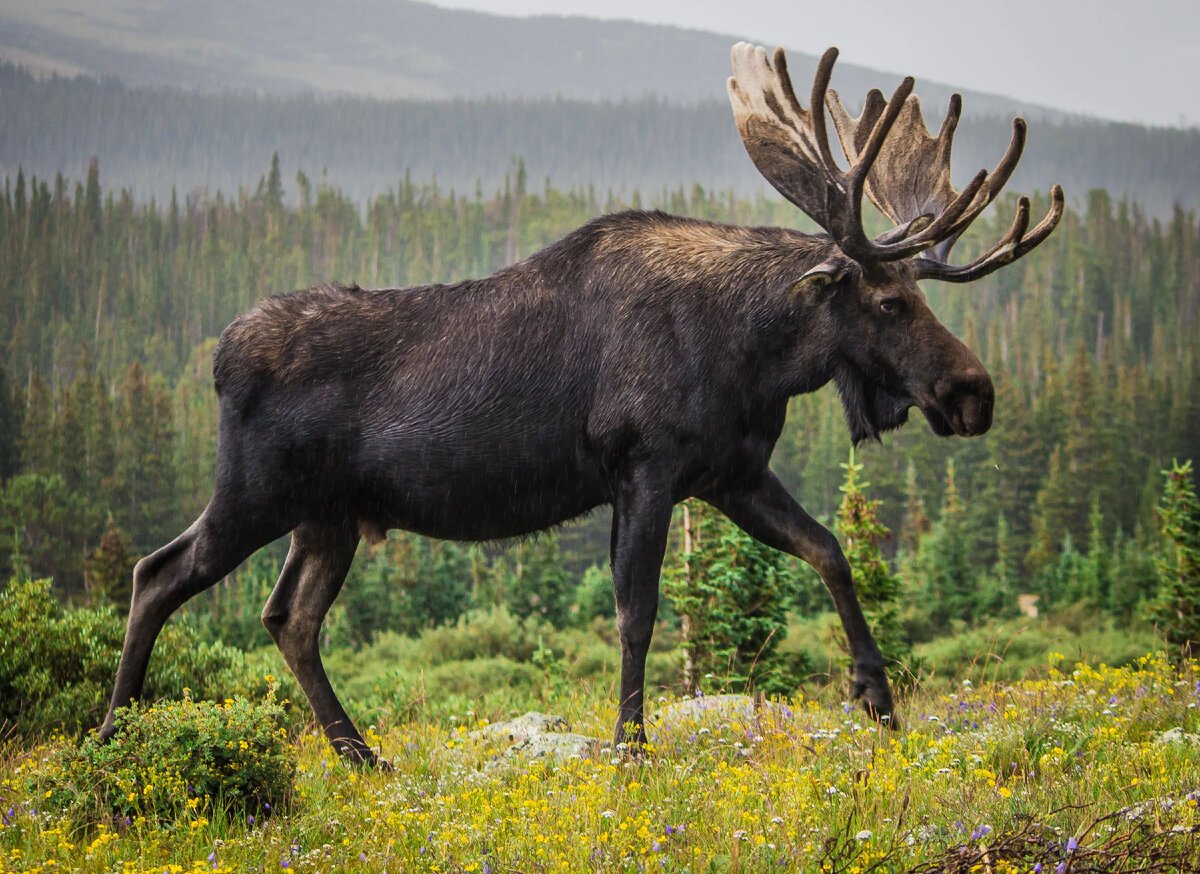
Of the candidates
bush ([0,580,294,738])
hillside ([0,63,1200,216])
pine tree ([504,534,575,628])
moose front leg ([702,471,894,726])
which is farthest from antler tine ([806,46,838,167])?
hillside ([0,63,1200,216])

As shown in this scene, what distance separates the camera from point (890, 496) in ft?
218

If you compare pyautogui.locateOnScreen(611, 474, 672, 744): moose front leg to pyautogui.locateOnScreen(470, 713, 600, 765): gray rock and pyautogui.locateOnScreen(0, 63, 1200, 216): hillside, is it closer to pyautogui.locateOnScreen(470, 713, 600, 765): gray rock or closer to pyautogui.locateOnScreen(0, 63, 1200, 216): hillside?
pyautogui.locateOnScreen(470, 713, 600, 765): gray rock

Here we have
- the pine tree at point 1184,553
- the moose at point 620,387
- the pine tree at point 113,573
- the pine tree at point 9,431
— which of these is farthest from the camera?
the pine tree at point 9,431

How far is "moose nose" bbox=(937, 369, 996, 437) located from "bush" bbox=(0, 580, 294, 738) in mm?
7114

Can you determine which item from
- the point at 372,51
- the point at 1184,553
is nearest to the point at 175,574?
the point at 1184,553

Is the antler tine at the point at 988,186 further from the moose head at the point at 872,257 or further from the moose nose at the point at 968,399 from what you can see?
the moose nose at the point at 968,399

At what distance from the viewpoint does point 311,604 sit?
6.17 metres

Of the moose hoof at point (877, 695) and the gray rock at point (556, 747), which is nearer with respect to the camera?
the moose hoof at point (877, 695)

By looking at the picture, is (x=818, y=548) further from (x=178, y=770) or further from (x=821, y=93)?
(x=178, y=770)

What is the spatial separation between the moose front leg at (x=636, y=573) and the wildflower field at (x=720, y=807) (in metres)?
0.25

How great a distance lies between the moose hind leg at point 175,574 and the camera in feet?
18.4

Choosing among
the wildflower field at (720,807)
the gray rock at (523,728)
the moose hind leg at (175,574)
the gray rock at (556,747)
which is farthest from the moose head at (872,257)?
the moose hind leg at (175,574)

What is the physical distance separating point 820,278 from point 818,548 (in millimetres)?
1256

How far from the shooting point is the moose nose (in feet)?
17.6
